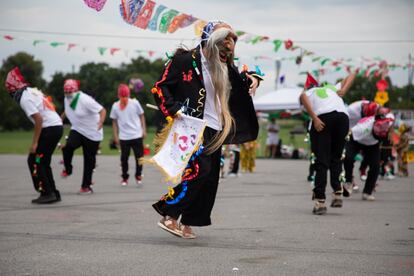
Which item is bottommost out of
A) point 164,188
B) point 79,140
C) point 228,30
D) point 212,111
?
point 164,188

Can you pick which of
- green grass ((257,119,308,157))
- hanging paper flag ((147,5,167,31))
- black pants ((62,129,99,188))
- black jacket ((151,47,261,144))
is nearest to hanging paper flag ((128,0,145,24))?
hanging paper flag ((147,5,167,31))

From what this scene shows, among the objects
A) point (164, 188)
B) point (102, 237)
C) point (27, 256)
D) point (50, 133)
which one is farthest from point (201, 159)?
point (164, 188)

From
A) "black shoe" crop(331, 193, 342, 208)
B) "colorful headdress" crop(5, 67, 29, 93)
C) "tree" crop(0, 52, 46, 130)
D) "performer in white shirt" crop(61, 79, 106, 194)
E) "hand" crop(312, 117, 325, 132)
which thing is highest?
"colorful headdress" crop(5, 67, 29, 93)

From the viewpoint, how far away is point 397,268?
5707 mm

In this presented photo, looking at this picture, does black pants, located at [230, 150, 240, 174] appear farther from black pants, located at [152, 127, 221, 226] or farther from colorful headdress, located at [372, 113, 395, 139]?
black pants, located at [152, 127, 221, 226]

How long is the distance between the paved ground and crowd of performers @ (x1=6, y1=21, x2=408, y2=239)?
351 millimetres

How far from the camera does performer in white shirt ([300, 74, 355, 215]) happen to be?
9.52m

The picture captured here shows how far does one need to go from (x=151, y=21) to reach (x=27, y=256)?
5447 mm

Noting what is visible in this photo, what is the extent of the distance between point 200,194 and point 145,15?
3.88 m

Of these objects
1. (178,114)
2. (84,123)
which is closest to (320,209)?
(178,114)

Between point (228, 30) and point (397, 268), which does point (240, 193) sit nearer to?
point (228, 30)

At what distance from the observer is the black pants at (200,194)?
275 inches

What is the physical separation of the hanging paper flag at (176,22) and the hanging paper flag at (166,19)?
0.27ft

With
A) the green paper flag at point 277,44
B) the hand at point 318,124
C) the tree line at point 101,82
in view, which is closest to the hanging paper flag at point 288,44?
the green paper flag at point 277,44
